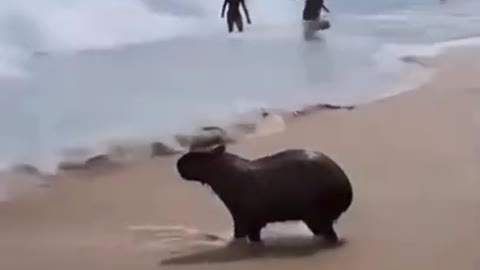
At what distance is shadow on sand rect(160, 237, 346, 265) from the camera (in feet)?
7.25

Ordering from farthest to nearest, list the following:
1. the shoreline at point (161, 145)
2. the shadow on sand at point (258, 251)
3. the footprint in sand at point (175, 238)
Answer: the shoreline at point (161, 145) < the footprint in sand at point (175, 238) < the shadow on sand at point (258, 251)

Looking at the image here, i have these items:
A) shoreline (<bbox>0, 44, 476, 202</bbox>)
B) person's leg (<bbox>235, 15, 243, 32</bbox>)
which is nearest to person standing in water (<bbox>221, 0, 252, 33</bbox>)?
person's leg (<bbox>235, 15, 243, 32</bbox>)

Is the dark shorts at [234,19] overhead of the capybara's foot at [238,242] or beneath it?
beneath

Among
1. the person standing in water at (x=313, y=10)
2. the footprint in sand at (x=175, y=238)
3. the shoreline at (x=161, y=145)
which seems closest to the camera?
the footprint in sand at (x=175, y=238)

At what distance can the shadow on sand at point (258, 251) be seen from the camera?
2.21 meters

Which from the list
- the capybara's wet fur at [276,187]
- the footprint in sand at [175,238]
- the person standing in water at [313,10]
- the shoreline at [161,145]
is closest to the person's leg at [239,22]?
the person standing in water at [313,10]

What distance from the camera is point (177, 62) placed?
6.64 meters

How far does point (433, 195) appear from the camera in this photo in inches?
105

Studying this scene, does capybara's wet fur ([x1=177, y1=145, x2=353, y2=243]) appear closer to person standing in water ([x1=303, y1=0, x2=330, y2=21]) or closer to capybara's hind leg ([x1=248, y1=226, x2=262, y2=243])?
capybara's hind leg ([x1=248, y1=226, x2=262, y2=243])

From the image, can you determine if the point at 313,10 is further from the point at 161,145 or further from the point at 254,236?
the point at 254,236

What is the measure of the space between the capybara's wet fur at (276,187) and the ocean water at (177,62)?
131 cm

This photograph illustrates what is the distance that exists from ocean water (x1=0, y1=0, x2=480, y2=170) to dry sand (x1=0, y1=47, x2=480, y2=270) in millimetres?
567

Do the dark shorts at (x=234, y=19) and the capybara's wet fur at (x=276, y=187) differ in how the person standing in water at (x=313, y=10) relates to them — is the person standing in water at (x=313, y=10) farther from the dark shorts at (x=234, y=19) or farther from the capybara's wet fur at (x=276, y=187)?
the capybara's wet fur at (x=276, y=187)

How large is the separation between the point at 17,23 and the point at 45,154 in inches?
215
